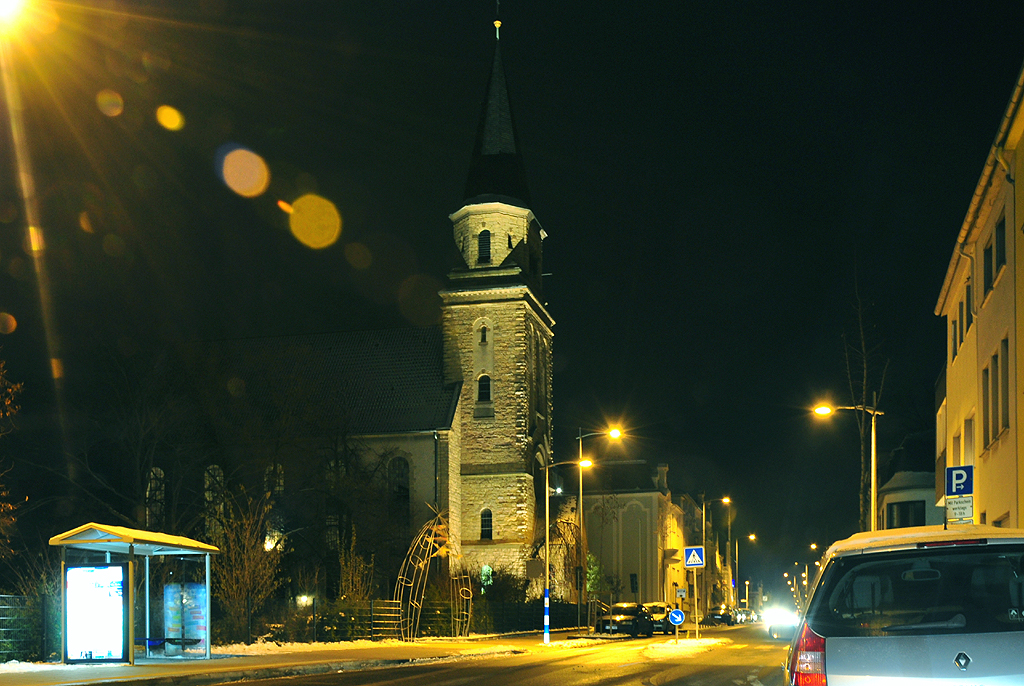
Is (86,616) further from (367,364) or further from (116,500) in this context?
(367,364)

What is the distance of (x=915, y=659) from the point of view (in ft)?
19.4

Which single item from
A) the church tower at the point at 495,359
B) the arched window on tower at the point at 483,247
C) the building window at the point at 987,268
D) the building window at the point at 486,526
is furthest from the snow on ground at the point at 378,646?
the arched window on tower at the point at 483,247

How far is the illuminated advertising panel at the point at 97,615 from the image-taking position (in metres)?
20.7

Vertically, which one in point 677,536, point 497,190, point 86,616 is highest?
point 497,190

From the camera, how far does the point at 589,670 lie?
72.6ft

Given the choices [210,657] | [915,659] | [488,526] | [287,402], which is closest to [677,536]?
[488,526]

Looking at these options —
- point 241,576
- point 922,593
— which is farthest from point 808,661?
point 241,576

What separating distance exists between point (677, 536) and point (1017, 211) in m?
79.4

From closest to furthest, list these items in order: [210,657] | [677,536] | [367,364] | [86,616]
A: [86,616], [210,657], [367,364], [677,536]

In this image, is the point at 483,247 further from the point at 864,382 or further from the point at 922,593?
the point at 922,593

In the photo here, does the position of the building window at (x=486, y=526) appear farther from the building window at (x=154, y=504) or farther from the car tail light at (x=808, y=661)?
the car tail light at (x=808, y=661)

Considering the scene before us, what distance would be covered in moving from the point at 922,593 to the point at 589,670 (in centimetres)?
1646

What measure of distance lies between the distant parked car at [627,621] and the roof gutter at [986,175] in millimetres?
20894

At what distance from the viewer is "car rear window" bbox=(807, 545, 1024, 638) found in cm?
603
